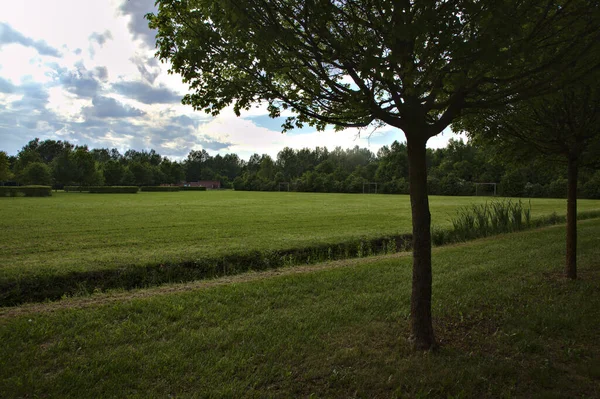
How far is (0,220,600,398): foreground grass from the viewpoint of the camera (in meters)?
3.22

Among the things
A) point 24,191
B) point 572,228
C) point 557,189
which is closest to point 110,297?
point 572,228

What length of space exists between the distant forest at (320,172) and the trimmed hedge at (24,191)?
9424mm

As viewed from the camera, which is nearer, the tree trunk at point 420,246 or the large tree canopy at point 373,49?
the large tree canopy at point 373,49

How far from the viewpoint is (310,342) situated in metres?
4.09

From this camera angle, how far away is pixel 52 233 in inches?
537

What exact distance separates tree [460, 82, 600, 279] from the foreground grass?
6.54 feet

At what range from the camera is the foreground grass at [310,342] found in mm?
3219

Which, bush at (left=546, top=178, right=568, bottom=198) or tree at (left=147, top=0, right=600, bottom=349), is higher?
tree at (left=147, top=0, right=600, bottom=349)

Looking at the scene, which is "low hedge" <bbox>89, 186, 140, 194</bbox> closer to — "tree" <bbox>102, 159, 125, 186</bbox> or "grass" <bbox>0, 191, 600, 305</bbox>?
"tree" <bbox>102, 159, 125, 186</bbox>

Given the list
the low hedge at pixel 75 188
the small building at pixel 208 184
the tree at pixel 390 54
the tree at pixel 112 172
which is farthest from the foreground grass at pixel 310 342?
the small building at pixel 208 184

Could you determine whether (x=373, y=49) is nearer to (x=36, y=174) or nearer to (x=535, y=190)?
(x=535, y=190)

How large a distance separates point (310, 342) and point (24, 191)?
52.1 meters

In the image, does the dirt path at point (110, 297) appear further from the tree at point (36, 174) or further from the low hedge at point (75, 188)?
the low hedge at point (75, 188)

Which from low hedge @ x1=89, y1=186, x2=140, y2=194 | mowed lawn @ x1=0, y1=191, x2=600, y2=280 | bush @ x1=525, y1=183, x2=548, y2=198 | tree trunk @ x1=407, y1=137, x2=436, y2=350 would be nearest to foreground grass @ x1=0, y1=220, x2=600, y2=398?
tree trunk @ x1=407, y1=137, x2=436, y2=350
